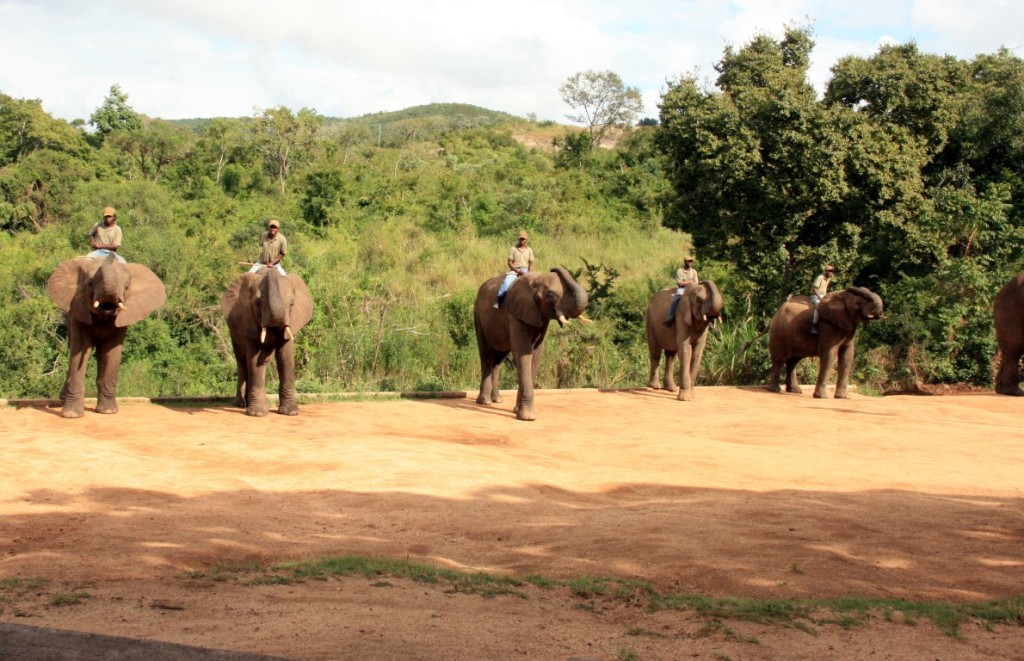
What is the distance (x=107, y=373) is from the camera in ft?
44.3

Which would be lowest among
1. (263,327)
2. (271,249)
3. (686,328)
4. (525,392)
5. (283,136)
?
(525,392)

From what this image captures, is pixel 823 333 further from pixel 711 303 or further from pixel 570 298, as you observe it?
pixel 570 298

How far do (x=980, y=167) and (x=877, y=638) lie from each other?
2149 centimetres

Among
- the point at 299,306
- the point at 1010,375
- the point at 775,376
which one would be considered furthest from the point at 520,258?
the point at 1010,375

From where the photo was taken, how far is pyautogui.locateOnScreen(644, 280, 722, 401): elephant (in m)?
17.2

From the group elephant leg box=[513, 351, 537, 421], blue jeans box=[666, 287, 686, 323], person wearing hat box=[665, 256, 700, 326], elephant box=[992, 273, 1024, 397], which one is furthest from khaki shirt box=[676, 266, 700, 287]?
elephant box=[992, 273, 1024, 397]

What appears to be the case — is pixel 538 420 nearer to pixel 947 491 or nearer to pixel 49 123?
pixel 947 491

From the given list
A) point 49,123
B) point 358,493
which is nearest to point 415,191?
point 49,123

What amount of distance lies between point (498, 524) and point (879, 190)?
626 inches

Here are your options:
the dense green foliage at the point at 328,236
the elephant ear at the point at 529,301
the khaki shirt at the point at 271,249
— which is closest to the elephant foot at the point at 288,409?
the khaki shirt at the point at 271,249

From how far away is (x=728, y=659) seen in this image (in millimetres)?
5422

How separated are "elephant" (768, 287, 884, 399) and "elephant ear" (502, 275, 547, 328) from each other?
243 inches

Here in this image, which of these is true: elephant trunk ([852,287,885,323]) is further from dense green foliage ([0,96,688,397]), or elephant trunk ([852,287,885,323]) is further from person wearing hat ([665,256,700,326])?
dense green foliage ([0,96,688,397])

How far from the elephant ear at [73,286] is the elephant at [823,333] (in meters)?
11.4
